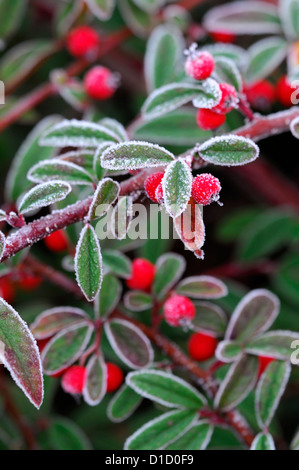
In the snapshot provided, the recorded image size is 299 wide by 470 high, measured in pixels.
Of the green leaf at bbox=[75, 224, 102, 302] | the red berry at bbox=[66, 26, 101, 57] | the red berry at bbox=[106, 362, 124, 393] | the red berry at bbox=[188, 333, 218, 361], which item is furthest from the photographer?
the red berry at bbox=[66, 26, 101, 57]

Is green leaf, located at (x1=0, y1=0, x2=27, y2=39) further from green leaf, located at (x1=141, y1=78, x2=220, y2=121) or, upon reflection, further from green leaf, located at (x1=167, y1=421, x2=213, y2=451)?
green leaf, located at (x1=167, y1=421, x2=213, y2=451)

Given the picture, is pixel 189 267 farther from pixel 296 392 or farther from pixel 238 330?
pixel 238 330

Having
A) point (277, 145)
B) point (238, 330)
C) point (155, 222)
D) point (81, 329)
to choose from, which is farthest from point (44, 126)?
point (277, 145)

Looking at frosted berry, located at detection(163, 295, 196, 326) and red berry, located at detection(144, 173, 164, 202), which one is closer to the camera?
red berry, located at detection(144, 173, 164, 202)

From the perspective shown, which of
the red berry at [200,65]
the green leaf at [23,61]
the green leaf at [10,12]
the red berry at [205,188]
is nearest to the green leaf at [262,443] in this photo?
the red berry at [205,188]

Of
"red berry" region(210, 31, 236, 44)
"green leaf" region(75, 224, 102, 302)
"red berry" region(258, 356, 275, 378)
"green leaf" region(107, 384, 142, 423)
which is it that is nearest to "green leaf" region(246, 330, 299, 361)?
"red berry" region(258, 356, 275, 378)

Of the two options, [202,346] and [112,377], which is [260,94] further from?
[112,377]
